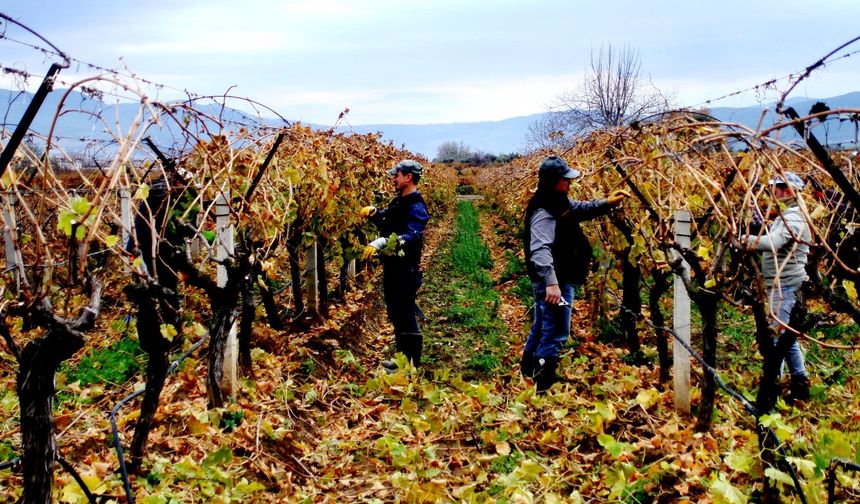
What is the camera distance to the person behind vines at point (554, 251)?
4684 mm

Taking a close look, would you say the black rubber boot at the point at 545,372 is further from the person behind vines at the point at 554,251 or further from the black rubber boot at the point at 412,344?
the black rubber boot at the point at 412,344

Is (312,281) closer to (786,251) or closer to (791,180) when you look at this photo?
(786,251)

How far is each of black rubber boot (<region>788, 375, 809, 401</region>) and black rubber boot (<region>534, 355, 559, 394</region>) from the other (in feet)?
5.58

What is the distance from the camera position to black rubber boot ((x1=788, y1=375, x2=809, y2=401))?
4.57m

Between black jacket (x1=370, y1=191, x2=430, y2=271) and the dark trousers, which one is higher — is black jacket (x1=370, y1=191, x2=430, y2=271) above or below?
above

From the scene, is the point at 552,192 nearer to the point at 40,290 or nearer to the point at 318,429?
the point at 318,429

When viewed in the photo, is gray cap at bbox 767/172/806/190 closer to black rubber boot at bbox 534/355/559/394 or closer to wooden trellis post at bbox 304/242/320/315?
black rubber boot at bbox 534/355/559/394

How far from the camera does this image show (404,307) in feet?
19.0

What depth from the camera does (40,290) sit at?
99.4 inches

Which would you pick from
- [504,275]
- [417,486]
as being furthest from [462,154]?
[417,486]

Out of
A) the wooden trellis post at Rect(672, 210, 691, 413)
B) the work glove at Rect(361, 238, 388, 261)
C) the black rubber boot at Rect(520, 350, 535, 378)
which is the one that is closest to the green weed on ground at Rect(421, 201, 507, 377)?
the black rubber boot at Rect(520, 350, 535, 378)

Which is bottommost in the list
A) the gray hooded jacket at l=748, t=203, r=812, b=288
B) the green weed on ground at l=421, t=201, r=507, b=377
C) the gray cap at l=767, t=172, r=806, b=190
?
the green weed on ground at l=421, t=201, r=507, b=377

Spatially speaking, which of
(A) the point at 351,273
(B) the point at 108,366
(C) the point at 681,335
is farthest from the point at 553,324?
(A) the point at 351,273

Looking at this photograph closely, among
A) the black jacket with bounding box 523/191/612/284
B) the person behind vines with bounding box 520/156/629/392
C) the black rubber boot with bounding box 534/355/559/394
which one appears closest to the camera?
the person behind vines with bounding box 520/156/629/392
